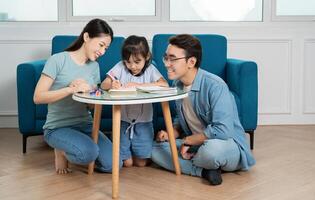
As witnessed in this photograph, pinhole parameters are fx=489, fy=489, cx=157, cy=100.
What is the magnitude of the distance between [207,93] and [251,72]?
2.57ft

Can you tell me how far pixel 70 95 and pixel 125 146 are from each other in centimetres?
45

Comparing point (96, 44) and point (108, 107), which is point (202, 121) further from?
point (108, 107)

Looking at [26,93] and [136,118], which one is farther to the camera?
[26,93]

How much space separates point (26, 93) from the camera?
323 cm

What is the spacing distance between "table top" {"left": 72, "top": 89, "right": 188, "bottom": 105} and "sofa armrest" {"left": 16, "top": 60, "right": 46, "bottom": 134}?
93 centimetres

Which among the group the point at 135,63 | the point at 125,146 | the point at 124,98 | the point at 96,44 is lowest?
the point at 125,146

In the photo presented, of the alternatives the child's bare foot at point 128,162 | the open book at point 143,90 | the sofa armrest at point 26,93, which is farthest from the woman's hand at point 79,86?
the sofa armrest at point 26,93

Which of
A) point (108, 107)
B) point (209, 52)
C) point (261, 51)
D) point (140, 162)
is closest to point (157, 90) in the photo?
point (140, 162)

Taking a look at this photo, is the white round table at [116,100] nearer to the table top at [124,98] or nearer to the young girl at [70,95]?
the table top at [124,98]

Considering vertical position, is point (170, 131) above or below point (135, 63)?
below

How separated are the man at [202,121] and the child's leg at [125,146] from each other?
0.72ft

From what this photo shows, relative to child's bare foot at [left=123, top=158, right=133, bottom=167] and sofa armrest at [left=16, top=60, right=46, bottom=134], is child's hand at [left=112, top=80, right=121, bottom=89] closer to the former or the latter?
child's bare foot at [left=123, top=158, right=133, bottom=167]

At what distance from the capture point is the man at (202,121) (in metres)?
2.55

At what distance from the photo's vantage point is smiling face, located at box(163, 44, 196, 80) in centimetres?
261
